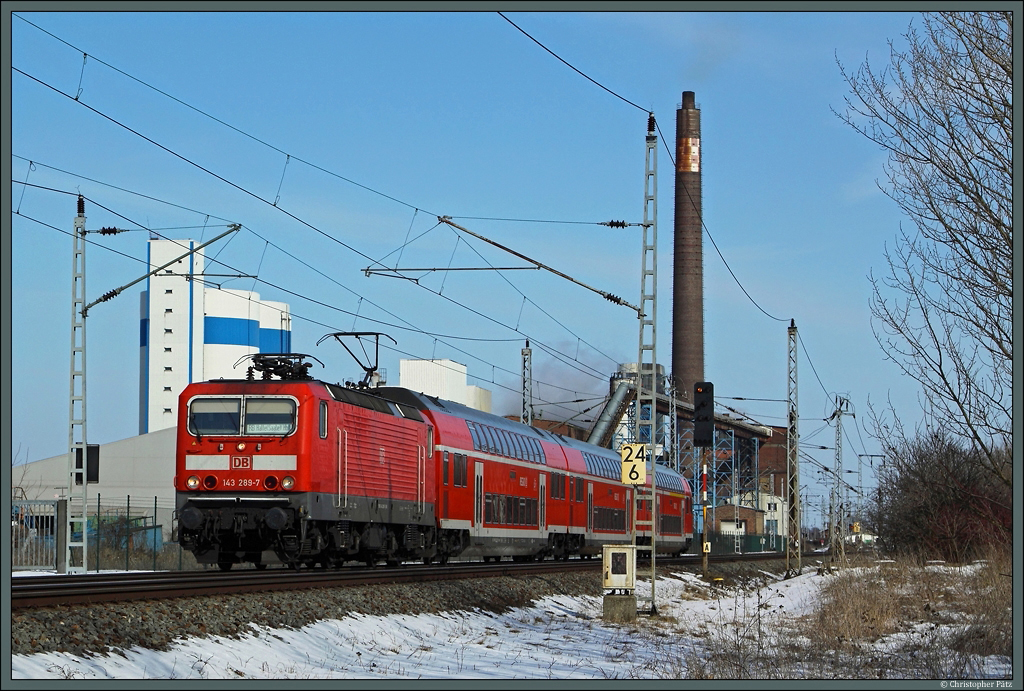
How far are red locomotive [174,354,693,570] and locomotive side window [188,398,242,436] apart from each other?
0.02 meters

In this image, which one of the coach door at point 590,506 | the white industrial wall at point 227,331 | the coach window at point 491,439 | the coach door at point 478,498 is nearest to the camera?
the coach door at point 478,498

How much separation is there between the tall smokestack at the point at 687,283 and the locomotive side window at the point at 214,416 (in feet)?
226

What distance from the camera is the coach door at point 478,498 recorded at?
29953mm

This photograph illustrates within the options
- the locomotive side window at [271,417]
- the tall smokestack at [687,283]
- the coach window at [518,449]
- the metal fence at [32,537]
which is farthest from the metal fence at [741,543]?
the locomotive side window at [271,417]

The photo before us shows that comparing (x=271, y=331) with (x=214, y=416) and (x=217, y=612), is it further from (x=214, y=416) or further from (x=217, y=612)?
(x=217, y=612)

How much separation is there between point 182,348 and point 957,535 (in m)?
61.1

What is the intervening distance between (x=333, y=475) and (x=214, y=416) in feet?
7.49

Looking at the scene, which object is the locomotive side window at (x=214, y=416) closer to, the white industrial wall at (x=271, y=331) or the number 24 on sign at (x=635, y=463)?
the number 24 on sign at (x=635, y=463)

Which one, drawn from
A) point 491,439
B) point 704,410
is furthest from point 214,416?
point 704,410

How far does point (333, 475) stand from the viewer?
21609 millimetres

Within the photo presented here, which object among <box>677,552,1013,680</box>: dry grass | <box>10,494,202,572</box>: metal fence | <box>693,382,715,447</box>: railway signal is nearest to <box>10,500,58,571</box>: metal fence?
<box>10,494,202,572</box>: metal fence

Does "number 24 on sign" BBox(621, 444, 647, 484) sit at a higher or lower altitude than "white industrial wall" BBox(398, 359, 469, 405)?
lower

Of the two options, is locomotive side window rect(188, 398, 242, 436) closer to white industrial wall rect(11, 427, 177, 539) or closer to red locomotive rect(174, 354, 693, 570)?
red locomotive rect(174, 354, 693, 570)

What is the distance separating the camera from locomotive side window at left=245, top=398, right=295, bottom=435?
68.5 feet
